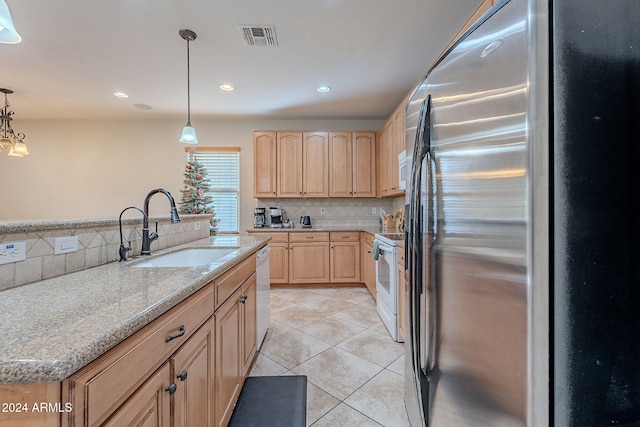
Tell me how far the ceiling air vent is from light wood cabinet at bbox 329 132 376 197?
1913mm

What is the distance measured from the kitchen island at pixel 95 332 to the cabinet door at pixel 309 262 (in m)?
2.65

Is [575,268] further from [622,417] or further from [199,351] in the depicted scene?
[199,351]

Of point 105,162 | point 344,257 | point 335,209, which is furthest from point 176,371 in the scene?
point 105,162

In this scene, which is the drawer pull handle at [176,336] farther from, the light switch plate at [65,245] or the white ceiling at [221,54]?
the white ceiling at [221,54]

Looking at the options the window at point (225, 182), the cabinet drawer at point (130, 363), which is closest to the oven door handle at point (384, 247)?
the cabinet drawer at point (130, 363)

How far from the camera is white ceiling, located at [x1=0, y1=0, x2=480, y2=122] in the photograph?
2.15 m

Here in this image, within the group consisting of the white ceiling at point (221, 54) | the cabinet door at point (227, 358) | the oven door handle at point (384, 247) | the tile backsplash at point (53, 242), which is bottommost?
the cabinet door at point (227, 358)

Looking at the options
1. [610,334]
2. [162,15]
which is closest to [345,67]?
[162,15]

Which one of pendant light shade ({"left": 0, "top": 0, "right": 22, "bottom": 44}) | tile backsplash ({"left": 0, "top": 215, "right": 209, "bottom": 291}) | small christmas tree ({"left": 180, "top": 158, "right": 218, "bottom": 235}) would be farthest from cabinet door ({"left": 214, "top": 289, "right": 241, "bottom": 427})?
small christmas tree ({"left": 180, "top": 158, "right": 218, "bottom": 235})

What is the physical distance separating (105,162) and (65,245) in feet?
14.8

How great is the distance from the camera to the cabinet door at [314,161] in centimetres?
428

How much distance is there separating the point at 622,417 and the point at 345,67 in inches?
126

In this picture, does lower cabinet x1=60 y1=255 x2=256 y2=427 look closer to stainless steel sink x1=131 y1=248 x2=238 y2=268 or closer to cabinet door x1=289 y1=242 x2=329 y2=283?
stainless steel sink x1=131 y1=248 x2=238 y2=268

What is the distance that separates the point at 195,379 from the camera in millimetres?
1016
